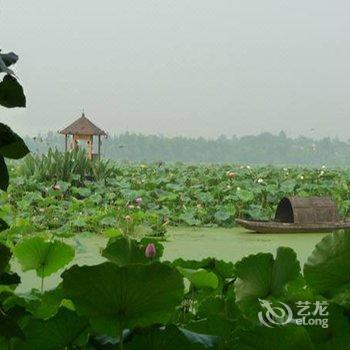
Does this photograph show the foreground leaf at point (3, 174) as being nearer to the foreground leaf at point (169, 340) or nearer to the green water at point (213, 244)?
the foreground leaf at point (169, 340)

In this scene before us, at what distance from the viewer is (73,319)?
0.56 meters

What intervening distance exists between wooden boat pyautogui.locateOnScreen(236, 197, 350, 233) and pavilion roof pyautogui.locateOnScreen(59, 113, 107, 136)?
6370mm

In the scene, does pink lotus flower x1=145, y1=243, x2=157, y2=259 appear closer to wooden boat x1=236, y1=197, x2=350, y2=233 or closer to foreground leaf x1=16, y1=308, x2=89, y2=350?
foreground leaf x1=16, y1=308, x2=89, y2=350

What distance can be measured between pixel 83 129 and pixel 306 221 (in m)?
6.69

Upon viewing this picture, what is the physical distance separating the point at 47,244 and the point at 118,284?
45 centimetres

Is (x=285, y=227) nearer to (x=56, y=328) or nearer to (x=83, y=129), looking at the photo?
(x=56, y=328)

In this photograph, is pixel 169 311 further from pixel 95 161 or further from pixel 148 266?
pixel 95 161

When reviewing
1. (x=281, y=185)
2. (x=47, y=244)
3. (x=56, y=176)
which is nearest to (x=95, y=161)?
(x=56, y=176)

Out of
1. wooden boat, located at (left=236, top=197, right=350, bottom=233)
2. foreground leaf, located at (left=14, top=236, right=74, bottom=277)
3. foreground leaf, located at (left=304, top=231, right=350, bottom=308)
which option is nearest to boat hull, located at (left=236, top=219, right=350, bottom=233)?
wooden boat, located at (left=236, top=197, right=350, bottom=233)

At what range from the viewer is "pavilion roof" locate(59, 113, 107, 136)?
11.7 metres

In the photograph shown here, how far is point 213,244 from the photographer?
4801mm

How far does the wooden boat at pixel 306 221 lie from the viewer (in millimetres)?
5539

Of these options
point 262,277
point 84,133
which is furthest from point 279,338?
point 84,133

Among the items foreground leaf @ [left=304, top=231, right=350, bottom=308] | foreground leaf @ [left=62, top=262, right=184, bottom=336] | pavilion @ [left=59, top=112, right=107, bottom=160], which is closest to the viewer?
foreground leaf @ [left=62, top=262, right=184, bottom=336]
